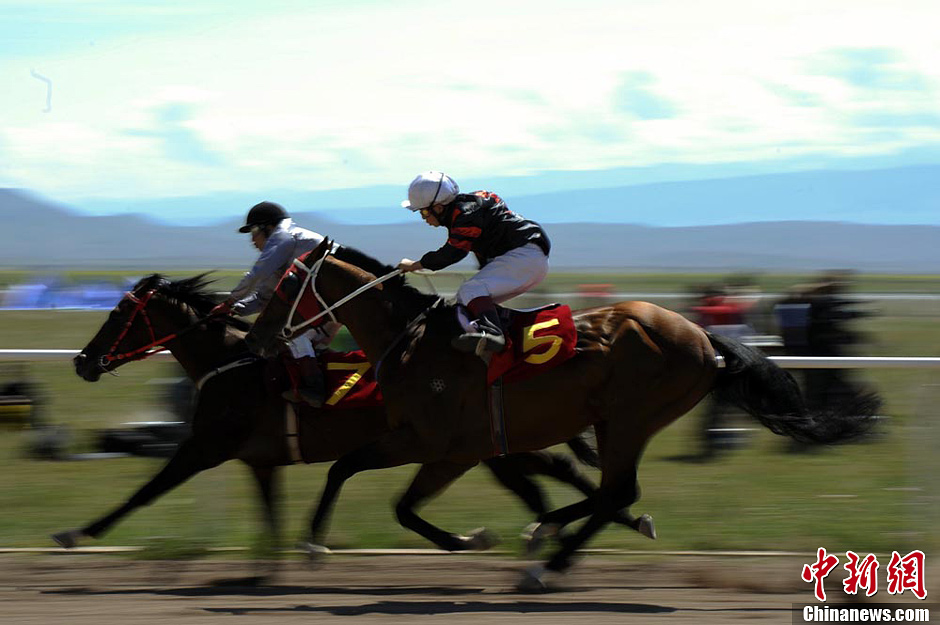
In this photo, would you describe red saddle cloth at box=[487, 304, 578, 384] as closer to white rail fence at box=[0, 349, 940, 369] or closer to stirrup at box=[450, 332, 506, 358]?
stirrup at box=[450, 332, 506, 358]

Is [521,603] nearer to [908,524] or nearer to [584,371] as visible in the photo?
[584,371]

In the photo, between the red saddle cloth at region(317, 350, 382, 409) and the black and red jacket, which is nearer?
the black and red jacket

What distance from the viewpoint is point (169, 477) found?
21.4 ft

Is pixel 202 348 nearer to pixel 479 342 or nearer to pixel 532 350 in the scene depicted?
pixel 479 342

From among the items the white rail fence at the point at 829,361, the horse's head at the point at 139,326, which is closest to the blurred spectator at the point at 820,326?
the white rail fence at the point at 829,361

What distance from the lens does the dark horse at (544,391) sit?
20.5ft

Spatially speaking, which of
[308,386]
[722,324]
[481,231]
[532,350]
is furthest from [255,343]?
[722,324]

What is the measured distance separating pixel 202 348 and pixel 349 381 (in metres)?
0.93

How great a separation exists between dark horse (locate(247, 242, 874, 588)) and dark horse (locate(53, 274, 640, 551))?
36 cm

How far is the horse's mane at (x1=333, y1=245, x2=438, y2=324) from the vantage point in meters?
6.54

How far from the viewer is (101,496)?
8680mm

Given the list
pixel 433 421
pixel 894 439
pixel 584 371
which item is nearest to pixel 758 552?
pixel 584 371

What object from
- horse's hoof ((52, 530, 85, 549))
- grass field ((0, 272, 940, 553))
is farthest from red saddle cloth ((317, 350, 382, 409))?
horse's hoof ((52, 530, 85, 549))

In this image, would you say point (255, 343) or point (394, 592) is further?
point (255, 343)
